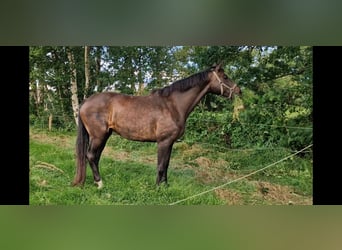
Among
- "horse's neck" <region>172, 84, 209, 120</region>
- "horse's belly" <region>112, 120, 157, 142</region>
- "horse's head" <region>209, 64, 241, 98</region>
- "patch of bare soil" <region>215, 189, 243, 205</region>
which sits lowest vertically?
"patch of bare soil" <region>215, 189, 243, 205</region>

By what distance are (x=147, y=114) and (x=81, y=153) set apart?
485 millimetres

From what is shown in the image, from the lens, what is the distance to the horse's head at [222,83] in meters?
3.66

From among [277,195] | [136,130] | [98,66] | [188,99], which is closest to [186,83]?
[188,99]

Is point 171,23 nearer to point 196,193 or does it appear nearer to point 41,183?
point 196,193

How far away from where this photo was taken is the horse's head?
3.66 meters

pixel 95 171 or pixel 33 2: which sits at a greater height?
pixel 33 2

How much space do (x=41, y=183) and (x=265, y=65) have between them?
5.19 feet

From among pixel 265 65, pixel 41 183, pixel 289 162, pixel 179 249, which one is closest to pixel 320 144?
pixel 289 162

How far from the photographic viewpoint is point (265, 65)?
3.65m

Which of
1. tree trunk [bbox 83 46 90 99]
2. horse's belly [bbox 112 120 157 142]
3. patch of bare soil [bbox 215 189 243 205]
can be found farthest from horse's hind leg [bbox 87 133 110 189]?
patch of bare soil [bbox 215 189 243 205]

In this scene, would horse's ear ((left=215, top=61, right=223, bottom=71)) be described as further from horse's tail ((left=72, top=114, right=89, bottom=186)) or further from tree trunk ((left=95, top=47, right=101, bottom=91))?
horse's tail ((left=72, top=114, right=89, bottom=186))

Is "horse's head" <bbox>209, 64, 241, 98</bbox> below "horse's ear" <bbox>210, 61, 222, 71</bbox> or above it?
below

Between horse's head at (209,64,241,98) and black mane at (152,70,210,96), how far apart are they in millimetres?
40

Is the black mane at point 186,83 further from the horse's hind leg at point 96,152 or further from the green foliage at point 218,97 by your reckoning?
the horse's hind leg at point 96,152
